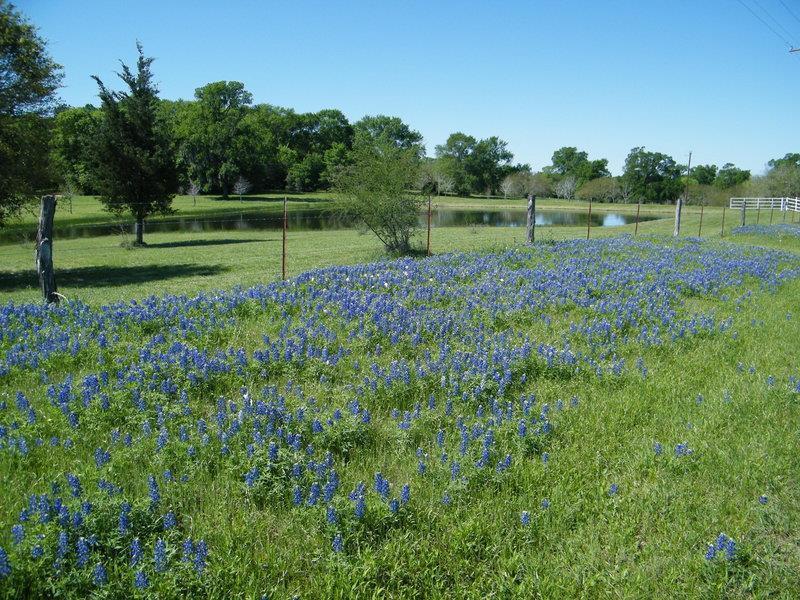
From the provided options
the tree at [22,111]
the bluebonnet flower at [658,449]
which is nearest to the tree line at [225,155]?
the tree at [22,111]

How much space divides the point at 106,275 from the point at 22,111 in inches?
277

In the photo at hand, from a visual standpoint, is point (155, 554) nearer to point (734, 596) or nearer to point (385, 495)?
point (385, 495)

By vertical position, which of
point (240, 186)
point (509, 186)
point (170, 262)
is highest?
point (509, 186)

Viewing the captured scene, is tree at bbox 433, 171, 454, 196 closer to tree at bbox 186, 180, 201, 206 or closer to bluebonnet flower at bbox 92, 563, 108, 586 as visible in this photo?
tree at bbox 186, 180, 201, 206

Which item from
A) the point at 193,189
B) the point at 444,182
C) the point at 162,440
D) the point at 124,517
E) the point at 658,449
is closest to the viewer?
the point at 124,517

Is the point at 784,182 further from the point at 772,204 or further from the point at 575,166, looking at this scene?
the point at 575,166

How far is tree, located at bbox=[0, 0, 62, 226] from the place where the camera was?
64.6 ft

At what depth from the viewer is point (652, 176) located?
141 m

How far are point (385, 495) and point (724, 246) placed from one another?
71.3ft

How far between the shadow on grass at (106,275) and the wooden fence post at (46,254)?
8126mm

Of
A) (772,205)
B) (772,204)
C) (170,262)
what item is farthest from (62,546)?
(772,204)

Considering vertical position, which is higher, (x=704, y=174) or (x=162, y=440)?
(x=704, y=174)

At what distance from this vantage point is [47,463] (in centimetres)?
425

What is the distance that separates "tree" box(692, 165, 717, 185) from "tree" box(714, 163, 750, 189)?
5.55ft
